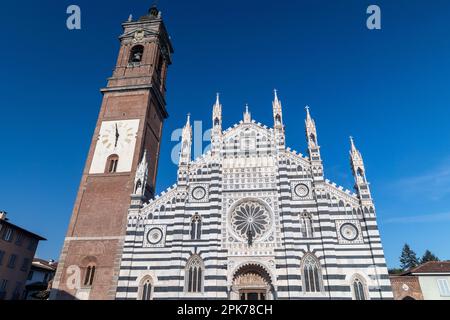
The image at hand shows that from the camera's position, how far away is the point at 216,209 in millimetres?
26266

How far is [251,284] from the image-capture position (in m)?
24.0

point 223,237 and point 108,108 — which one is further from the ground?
point 108,108

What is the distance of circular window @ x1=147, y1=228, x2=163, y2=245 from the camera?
25.7 metres

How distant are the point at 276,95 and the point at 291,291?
1792 cm

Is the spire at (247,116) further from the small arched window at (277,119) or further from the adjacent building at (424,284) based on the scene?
the adjacent building at (424,284)

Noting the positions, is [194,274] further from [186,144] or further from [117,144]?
[117,144]

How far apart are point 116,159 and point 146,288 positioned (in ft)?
41.0

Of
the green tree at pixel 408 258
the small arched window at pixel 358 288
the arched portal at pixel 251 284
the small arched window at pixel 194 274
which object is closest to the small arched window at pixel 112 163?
the small arched window at pixel 194 274

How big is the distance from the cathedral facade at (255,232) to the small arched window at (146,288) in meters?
0.07

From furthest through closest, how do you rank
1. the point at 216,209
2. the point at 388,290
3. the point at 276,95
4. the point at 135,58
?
the point at 135,58
the point at 276,95
the point at 216,209
the point at 388,290

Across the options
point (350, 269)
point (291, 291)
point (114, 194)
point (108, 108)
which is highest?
point (108, 108)

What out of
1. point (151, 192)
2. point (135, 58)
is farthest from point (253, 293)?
point (135, 58)

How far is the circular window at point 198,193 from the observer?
27234mm
